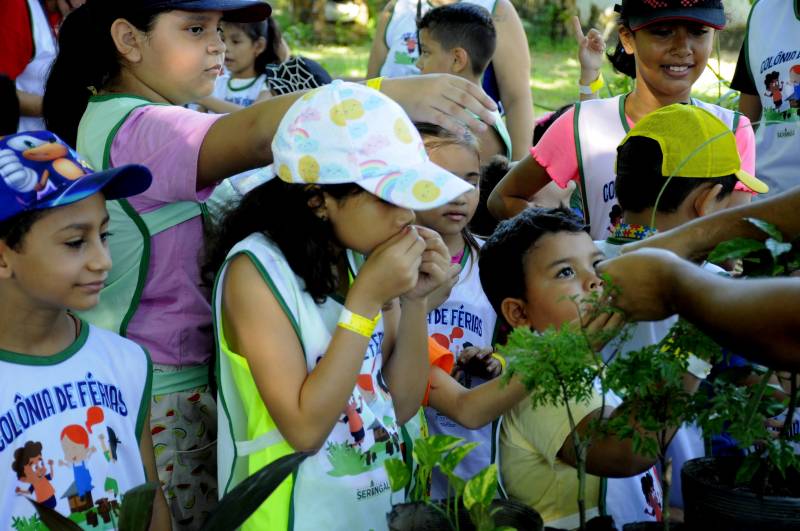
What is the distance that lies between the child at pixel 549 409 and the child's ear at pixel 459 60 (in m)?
1.75

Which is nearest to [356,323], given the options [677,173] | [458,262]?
[458,262]

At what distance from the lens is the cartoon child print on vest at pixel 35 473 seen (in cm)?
200

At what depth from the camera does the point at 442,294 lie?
8.63 feet

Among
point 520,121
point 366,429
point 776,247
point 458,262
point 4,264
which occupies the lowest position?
point 520,121

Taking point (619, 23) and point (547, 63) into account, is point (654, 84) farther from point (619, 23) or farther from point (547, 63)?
point (547, 63)

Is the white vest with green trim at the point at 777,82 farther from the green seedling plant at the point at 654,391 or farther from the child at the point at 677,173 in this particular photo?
the green seedling plant at the point at 654,391

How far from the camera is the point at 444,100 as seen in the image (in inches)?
81.9

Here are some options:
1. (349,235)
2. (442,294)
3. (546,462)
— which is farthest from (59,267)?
(546,462)

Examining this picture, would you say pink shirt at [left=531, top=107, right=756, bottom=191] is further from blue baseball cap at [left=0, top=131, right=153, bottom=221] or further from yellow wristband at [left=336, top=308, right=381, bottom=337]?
blue baseball cap at [left=0, top=131, right=153, bottom=221]

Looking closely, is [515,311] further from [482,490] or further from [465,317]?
[482,490]

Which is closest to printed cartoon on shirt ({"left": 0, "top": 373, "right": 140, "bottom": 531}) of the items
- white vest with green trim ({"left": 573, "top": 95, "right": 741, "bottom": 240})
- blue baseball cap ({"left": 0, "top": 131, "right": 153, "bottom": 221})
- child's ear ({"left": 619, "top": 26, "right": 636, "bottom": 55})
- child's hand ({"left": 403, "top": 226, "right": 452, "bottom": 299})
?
blue baseball cap ({"left": 0, "top": 131, "right": 153, "bottom": 221})

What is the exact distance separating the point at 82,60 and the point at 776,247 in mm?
1721

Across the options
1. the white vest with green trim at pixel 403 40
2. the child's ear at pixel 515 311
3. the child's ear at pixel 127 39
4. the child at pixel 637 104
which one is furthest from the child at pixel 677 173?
the white vest with green trim at pixel 403 40

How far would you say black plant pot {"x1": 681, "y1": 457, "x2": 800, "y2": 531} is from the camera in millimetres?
1509
